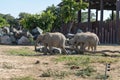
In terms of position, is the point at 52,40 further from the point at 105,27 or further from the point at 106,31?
the point at 105,27

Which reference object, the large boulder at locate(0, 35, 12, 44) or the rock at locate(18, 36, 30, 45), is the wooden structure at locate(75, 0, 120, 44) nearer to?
the rock at locate(18, 36, 30, 45)

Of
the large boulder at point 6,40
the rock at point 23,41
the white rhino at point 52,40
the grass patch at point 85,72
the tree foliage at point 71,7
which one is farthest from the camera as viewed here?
the tree foliage at point 71,7

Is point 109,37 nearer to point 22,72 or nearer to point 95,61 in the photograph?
point 95,61

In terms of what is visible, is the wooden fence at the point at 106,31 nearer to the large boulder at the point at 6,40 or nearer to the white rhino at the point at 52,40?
the large boulder at the point at 6,40

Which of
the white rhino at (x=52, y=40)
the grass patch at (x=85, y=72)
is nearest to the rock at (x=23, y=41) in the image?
the white rhino at (x=52, y=40)

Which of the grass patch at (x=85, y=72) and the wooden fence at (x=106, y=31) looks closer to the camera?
the grass patch at (x=85, y=72)

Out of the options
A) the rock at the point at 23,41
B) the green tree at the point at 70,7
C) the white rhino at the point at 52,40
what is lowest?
the rock at the point at 23,41

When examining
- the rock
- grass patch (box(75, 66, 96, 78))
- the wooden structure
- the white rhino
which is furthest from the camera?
the wooden structure

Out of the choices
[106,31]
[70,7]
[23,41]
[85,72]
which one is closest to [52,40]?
[85,72]

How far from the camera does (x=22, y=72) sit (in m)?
14.3

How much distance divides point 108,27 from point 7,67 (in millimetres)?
26922

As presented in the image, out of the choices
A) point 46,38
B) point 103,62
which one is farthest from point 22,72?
point 46,38

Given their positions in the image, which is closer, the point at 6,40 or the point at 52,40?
the point at 52,40

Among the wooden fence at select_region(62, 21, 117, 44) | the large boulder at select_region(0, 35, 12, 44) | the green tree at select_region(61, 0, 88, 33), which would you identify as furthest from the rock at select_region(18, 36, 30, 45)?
the green tree at select_region(61, 0, 88, 33)
